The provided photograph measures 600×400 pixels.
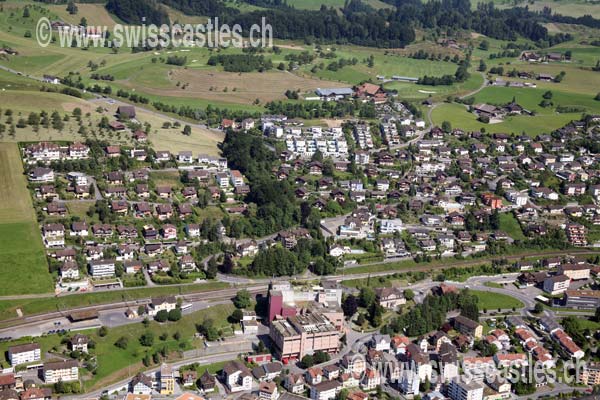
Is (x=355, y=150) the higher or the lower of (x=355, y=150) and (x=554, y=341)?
the higher

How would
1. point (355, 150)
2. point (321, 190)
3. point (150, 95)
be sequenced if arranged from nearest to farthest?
point (321, 190) → point (355, 150) → point (150, 95)

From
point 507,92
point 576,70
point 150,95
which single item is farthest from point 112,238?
point 576,70

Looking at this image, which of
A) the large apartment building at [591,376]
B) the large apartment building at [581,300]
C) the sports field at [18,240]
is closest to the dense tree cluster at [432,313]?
the large apartment building at [581,300]

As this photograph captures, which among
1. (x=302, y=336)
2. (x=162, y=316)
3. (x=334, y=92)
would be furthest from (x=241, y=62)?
(x=302, y=336)

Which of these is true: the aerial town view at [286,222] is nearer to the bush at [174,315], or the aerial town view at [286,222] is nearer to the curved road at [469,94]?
the curved road at [469,94]

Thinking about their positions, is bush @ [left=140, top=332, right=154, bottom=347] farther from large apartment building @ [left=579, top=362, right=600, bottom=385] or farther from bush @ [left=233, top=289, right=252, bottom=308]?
large apartment building @ [left=579, top=362, right=600, bottom=385]

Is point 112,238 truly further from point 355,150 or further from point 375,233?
point 355,150
